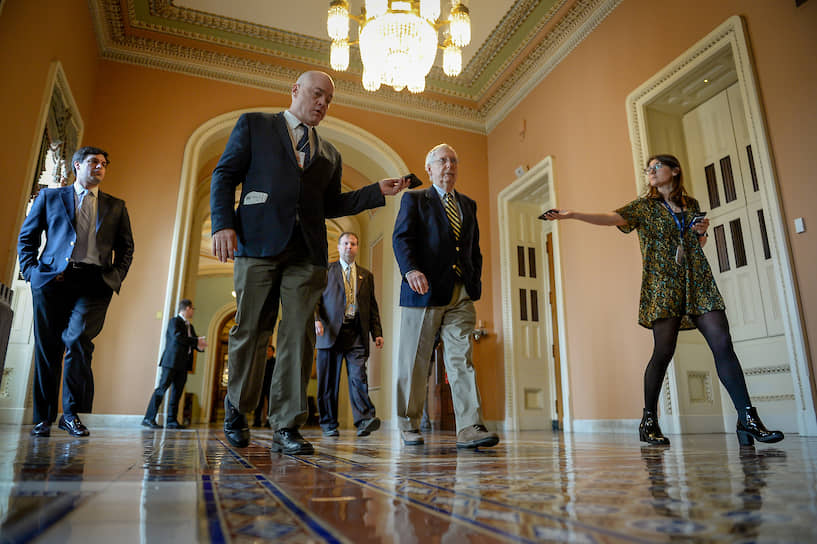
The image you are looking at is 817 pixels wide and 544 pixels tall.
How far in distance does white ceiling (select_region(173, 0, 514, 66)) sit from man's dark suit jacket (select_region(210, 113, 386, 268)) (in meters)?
4.09

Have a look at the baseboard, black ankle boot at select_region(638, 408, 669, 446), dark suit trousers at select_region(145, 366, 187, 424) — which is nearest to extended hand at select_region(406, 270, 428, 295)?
black ankle boot at select_region(638, 408, 669, 446)

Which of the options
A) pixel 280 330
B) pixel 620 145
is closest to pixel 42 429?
pixel 280 330

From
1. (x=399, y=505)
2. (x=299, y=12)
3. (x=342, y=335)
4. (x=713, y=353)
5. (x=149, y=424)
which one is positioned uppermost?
(x=299, y=12)

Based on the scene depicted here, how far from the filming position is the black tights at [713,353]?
2.06 meters

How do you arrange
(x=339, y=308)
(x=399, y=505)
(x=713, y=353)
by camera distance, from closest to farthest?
(x=399, y=505)
(x=713, y=353)
(x=339, y=308)

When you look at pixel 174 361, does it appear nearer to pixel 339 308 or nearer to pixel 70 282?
pixel 339 308

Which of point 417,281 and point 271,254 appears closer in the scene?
point 271,254

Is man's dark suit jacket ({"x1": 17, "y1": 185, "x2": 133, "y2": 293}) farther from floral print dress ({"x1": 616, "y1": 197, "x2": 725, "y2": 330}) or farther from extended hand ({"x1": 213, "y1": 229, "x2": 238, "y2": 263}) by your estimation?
floral print dress ({"x1": 616, "y1": 197, "x2": 725, "y2": 330})

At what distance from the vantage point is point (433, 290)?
91.0 inches

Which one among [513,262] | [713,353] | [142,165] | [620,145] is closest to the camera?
[713,353]

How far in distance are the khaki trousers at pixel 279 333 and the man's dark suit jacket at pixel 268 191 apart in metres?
0.06

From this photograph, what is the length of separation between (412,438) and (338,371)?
68.8 inches

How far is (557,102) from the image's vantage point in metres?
5.52

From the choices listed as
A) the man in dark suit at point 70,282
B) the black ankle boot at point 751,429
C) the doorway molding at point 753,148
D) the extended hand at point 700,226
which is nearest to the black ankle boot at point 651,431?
the black ankle boot at point 751,429
